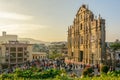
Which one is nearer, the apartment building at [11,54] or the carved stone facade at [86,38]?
the carved stone facade at [86,38]

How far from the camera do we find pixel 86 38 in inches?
2208

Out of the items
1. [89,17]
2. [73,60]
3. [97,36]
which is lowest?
[73,60]

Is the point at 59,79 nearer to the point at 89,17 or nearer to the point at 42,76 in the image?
the point at 42,76

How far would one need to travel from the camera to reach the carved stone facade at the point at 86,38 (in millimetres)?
49500

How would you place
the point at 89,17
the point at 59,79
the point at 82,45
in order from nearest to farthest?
1. the point at 59,79
2. the point at 89,17
3. the point at 82,45

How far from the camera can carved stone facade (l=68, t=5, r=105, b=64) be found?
49500mm

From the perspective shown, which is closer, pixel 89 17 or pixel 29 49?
pixel 89 17

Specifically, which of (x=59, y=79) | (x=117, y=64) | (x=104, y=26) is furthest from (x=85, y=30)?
(x=59, y=79)

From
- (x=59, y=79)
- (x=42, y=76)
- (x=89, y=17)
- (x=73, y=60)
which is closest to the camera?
(x=59, y=79)

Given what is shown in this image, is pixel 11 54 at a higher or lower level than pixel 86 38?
lower

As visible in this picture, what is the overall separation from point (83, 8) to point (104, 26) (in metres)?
7.69

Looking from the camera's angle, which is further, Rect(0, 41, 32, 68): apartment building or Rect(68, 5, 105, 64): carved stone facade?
Rect(0, 41, 32, 68): apartment building

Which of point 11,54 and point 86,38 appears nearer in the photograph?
point 86,38

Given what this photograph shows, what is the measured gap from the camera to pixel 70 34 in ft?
212
